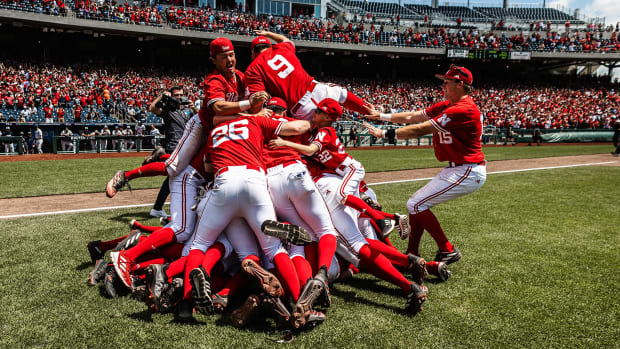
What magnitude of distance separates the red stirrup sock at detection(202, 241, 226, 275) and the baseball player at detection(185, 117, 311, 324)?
0.05 meters

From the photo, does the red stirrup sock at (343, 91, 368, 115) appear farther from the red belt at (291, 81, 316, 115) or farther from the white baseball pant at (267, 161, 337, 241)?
the white baseball pant at (267, 161, 337, 241)

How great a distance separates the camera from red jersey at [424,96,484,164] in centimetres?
461

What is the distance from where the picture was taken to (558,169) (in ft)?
48.0

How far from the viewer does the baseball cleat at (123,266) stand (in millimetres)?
3818

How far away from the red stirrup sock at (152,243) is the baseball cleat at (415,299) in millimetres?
2378

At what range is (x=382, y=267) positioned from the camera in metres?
3.86

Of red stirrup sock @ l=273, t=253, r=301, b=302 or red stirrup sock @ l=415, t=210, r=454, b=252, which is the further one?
red stirrup sock @ l=415, t=210, r=454, b=252

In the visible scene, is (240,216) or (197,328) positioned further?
(240,216)

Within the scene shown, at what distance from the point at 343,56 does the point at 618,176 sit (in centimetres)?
3159

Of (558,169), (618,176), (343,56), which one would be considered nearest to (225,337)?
(618,176)

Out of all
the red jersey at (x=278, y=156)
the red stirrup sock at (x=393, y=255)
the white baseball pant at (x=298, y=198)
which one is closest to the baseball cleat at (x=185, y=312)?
the white baseball pant at (x=298, y=198)

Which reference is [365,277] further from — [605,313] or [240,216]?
[605,313]

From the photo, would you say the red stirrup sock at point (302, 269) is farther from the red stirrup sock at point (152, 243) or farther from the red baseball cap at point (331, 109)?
the red baseball cap at point (331, 109)

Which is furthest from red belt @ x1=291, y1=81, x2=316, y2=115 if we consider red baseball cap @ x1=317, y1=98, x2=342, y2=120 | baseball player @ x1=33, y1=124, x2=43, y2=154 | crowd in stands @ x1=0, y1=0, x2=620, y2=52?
crowd in stands @ x1=0, y1=0, x2=620, y2=52
